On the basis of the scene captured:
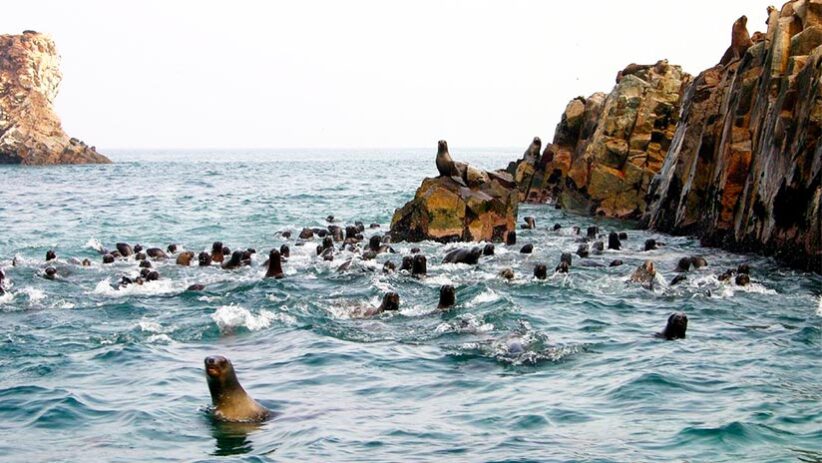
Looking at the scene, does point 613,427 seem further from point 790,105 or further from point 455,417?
point 790,105

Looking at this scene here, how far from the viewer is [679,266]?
84.2ft

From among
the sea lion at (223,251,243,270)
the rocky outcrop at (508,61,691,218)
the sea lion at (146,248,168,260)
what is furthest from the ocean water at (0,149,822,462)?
the rocky outcrop at (508,61,691,218)

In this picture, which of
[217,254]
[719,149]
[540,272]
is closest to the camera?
[540,272]

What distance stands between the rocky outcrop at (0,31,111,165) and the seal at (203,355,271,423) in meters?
103

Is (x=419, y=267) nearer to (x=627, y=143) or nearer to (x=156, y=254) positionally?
(x=156, y=254)

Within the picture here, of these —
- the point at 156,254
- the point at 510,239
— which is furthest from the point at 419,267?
the point at 156,254

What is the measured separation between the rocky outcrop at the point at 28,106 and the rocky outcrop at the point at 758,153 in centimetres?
8702

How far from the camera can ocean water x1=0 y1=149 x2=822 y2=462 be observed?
11.3 metres

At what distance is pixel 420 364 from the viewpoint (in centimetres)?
1516

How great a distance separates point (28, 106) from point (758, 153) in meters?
96.0

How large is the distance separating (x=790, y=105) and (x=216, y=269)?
1673cm

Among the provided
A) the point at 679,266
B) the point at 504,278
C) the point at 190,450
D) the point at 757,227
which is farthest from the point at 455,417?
the point at 757,227

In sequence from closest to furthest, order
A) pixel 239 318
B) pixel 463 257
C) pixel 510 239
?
pixel 239 318, pixel 463 257, pixel 510 239

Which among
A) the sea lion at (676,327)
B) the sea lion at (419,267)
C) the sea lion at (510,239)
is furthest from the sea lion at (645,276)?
the sea lion at (510,239)
